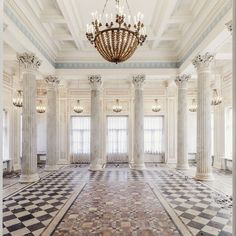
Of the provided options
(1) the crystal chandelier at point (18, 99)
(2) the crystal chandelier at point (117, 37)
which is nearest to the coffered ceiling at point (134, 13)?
(1) the crystal chandelier at point (18, 99)

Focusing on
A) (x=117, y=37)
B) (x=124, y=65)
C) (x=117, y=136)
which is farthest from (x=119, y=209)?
(x=117, y=136)

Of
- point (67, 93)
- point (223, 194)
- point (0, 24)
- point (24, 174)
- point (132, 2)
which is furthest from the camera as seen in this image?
point (67, 93)

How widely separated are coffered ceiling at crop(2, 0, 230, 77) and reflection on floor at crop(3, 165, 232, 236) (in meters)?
5.12

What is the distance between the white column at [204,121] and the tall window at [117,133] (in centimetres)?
735

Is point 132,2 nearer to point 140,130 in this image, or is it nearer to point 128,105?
point 140,130

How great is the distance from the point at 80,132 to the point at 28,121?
7369 mm

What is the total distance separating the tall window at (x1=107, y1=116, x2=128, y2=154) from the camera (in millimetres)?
16250

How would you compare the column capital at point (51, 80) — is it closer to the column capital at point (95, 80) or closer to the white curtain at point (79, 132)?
the column capital at point (95, 80)

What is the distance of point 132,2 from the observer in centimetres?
812

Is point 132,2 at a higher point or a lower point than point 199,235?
higher

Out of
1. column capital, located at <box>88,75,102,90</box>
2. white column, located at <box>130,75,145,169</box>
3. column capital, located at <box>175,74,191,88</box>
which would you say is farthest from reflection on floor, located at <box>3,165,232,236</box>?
column capital, located at <box>175,74,191,88</box>

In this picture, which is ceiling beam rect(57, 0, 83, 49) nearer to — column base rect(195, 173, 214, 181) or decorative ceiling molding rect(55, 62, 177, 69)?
decorative ceiling molding rect(55, 62, 177, 69)

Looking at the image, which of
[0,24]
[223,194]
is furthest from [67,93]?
[0,24]

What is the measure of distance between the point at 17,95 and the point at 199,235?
33.3ft
